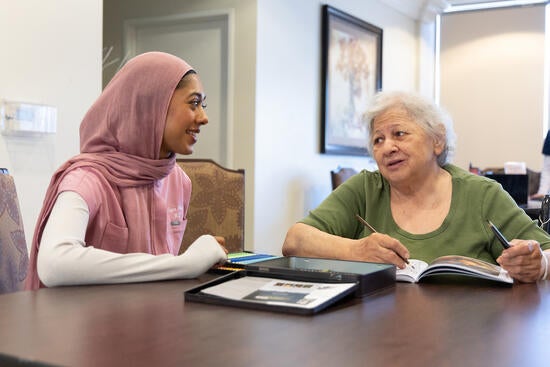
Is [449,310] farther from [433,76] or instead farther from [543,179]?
[433,76]

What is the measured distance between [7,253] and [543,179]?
3.85 meters

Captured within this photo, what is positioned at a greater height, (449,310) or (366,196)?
(366,196)

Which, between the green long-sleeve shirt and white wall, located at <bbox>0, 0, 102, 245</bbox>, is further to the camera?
white wall, located at <bbox>0, 0, 102, 245</bbox>

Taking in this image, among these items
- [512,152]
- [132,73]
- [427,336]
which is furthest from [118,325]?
[512,152]

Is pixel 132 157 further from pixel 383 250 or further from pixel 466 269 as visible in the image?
pixel 466 269

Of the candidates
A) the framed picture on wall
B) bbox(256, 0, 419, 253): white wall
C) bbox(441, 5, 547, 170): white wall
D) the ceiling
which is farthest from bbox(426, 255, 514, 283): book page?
bbox(441, 5, 547, 170): white wall

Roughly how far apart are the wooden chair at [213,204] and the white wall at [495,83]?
4.73 metres

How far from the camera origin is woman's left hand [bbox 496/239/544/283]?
1.42 metres

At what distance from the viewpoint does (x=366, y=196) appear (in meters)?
2.02

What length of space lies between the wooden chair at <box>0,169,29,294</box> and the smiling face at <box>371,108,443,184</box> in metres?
1.06

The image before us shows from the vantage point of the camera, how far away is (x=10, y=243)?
158 centimetres

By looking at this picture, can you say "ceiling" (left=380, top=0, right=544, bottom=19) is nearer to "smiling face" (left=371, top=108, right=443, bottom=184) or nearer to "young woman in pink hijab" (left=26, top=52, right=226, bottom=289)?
"smiling face" (left=371, top=108, right=443, bottom=184)

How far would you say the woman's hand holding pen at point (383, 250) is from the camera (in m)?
1.50

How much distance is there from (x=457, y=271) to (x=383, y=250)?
0.20 metres
